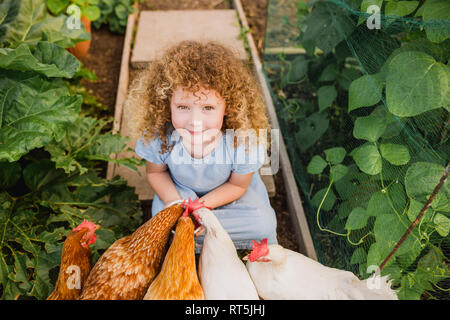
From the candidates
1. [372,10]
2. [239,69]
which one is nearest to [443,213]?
[372,10]

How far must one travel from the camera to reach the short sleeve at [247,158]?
1.70 meters

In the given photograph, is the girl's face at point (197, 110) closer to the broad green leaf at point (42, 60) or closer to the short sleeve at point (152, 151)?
the short sleeve at point (152, 151)

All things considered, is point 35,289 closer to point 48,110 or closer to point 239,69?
point 48,110

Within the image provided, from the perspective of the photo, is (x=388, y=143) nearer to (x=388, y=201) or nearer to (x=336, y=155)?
(x=388, y=201)

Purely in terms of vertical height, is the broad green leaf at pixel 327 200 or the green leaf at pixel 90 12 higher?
the green leaf at pixel 90 12

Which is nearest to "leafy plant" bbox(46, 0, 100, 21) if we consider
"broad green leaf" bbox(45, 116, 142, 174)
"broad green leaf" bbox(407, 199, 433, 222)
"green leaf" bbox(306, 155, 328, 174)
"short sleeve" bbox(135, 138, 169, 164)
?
"broad green leaf" bbox(45, 116, 142, 174)

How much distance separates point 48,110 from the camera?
1.69 m

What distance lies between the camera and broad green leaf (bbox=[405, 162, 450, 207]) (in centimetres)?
130

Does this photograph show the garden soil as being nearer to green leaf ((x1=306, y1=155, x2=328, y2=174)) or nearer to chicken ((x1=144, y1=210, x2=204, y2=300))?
green leaf ((x1=306, y1=155, x2=328, y2=174))

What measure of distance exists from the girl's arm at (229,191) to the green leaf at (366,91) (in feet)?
2.03

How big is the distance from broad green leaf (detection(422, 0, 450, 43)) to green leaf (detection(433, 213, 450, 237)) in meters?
0.67

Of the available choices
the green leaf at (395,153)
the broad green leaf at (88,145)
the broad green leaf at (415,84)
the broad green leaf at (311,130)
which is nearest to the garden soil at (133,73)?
the broad green leaf at (311,130)

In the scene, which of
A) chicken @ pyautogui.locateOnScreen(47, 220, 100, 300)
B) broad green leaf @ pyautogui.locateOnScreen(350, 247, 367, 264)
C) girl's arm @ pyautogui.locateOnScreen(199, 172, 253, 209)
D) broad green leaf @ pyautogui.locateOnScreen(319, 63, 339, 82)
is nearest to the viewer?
chicken @ pyautogui.locateOnScreen(47, 220, 100, 300)
